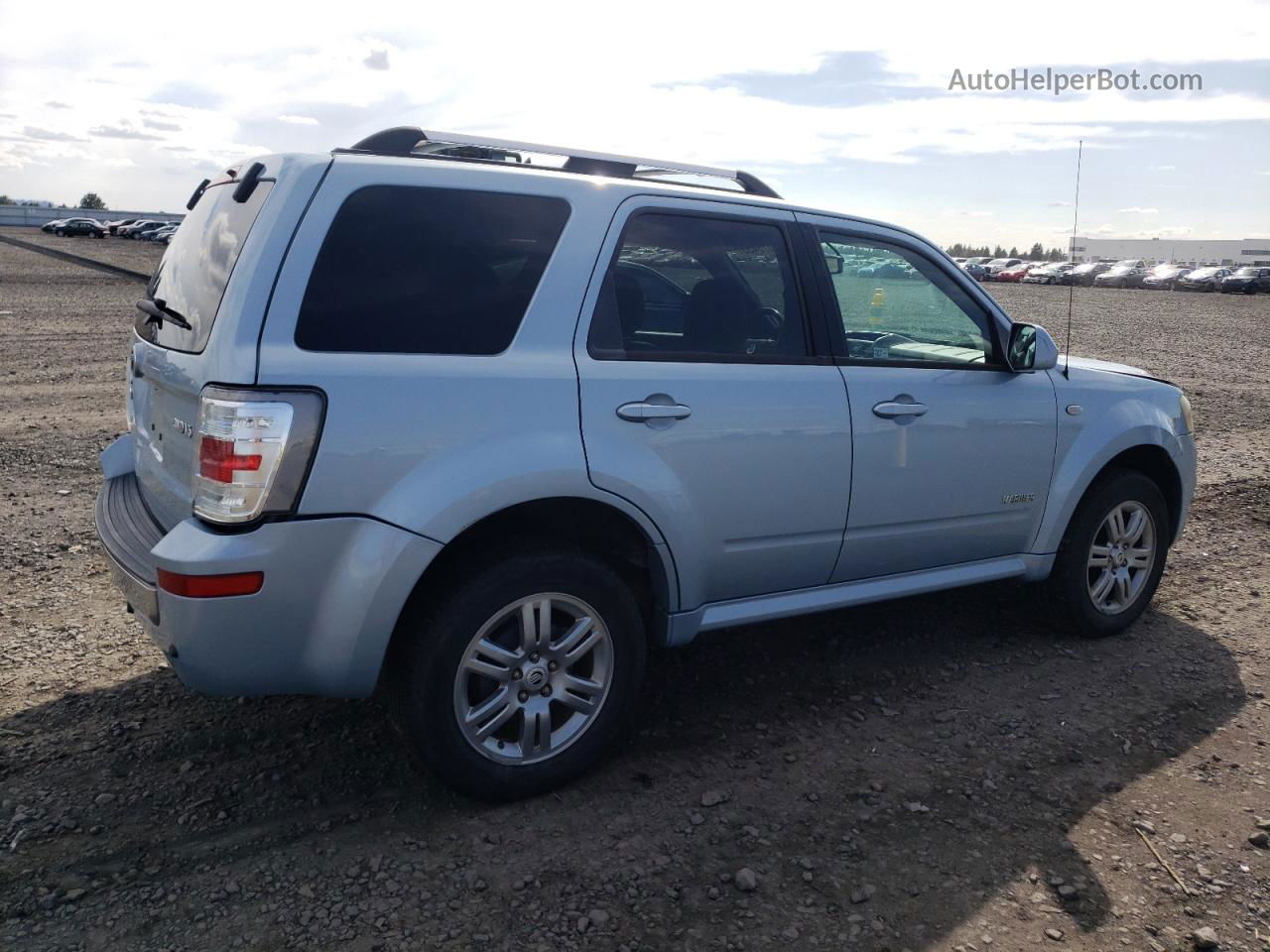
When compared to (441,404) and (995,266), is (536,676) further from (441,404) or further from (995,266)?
(995,266)

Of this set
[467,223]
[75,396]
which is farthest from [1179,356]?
[467,223]

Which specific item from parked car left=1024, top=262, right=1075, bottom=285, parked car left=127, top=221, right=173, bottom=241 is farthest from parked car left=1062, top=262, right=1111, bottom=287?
parked car left=127, top=221, right=173, bottom=241

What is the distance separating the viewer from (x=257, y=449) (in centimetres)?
294

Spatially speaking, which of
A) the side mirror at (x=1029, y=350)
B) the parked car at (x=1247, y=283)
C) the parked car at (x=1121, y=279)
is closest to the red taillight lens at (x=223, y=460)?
the side mirror at (x=1029, y=350)

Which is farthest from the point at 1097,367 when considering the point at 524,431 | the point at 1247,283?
the point at 1247,283

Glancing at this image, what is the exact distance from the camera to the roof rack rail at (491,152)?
3.61 m

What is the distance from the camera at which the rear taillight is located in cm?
294

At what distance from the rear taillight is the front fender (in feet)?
10.6

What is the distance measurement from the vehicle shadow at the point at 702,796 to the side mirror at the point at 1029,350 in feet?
4.34

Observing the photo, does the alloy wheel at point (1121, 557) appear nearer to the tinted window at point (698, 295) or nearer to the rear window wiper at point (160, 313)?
the tinted window at point (698, 295)

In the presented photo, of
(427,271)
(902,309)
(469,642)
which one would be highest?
(427,271)

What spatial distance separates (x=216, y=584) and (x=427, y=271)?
1.09 metres

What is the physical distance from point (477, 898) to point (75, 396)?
8827 mm

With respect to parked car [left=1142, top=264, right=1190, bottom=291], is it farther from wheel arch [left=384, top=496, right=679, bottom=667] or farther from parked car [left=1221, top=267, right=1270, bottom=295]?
wheel arch [left=384, top=496, right=679, bottom=667]
